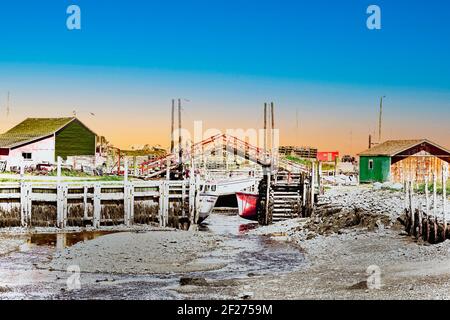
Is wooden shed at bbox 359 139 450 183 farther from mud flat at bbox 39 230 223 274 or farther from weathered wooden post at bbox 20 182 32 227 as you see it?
weathered wooden post at bbox 20 182 32 227

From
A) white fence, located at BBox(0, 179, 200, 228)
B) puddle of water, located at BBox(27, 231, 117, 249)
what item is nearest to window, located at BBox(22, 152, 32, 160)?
white fence, located at BBox(0, 179, 200, 228)

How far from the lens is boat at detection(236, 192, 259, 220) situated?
4488cm

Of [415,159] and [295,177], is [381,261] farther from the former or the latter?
[415,159]

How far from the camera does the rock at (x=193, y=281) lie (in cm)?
Result: 1858

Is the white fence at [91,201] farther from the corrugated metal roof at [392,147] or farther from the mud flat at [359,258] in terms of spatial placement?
the corrugated metal roof at [392,147]

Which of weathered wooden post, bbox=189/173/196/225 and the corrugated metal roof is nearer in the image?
weathered wooden post, bbox=189/173/196/225

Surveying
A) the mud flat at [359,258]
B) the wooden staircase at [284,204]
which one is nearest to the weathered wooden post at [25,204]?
the mud flat at [359,258]

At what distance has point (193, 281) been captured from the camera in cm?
1897

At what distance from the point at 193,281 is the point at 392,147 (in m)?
38.5

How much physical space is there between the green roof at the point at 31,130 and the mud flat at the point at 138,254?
94.1 feet

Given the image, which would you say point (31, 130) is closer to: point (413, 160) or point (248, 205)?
point (248, 205)

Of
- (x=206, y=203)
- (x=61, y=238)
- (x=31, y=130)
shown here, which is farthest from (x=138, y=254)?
(x=31, y=130)

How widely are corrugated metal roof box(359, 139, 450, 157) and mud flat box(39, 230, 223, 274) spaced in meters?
26.7
